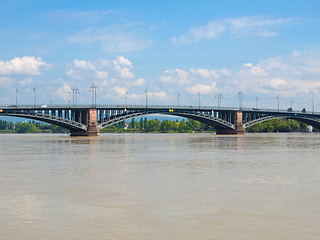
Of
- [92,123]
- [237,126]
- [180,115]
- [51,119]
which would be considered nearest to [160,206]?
[51,119]

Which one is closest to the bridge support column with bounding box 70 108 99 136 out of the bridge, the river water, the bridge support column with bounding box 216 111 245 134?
the bridge

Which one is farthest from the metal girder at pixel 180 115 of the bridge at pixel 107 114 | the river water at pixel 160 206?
the river water at pixel 160 206

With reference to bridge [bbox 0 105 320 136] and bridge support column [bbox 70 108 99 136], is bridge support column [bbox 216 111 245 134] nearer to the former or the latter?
bridge [bbox 0 105 320 136]

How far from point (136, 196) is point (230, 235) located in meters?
7.34

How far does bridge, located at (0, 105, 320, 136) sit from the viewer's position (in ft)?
402

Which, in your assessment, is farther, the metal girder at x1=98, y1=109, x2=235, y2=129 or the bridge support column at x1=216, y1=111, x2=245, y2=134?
the bridge support column at x1=216, y1=111, x2=245, y2=134

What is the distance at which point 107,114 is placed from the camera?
139m

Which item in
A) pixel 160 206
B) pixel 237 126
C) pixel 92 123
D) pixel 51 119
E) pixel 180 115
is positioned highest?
pixel 180 115

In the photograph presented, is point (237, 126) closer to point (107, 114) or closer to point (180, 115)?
point (180, 115)

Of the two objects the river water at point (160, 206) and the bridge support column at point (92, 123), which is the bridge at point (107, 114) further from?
the river water at point (160, 206)

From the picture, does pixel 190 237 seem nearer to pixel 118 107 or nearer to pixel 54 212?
pixel 54 212

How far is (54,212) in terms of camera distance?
50.3ft

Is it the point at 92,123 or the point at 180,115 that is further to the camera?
the point at 180,115

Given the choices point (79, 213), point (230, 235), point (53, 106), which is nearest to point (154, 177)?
point (79, 213)
